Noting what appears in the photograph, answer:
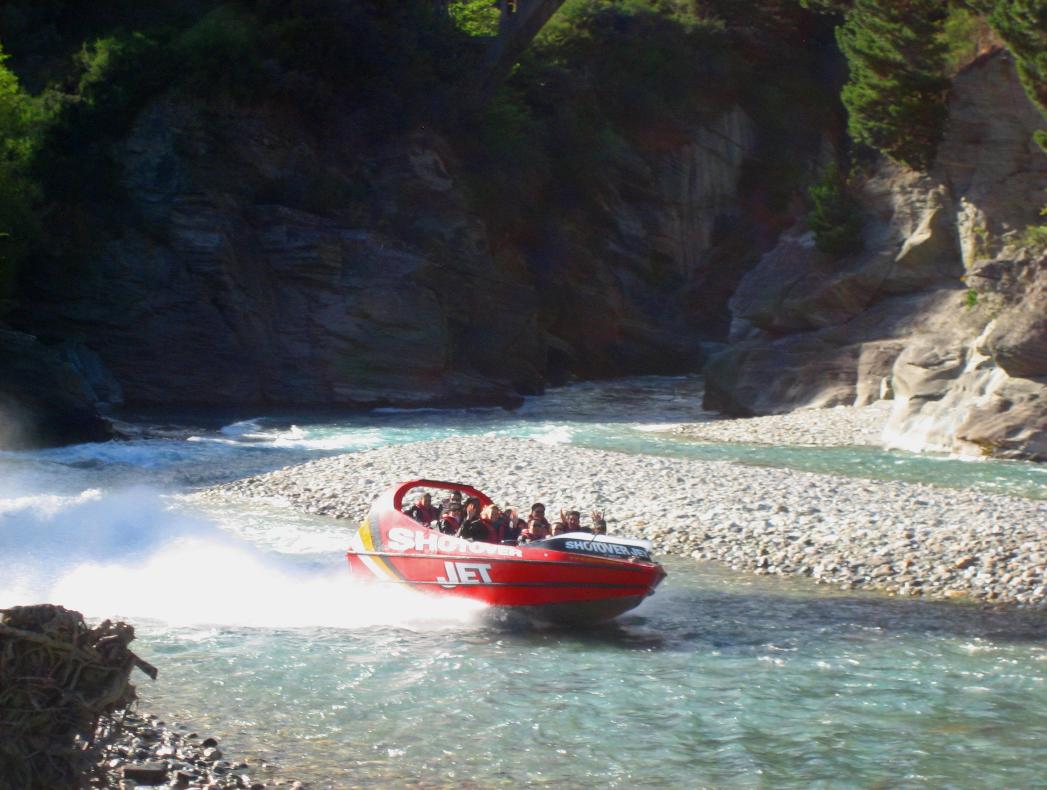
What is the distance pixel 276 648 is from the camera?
12117 mm

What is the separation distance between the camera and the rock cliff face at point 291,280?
36.8 meters

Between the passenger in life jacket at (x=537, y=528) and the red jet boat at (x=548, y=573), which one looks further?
the passenger in life jacket at (x=537, y=528)

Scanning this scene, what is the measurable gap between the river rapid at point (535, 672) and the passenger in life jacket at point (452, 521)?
2.70 feet

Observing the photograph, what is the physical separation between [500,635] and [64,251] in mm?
27108

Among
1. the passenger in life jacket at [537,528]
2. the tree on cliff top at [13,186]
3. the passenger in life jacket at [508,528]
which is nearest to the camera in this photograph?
the passenger in life jacket at [537,528]

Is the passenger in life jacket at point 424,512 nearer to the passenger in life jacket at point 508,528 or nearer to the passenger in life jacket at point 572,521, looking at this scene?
the passenger in life jacket at point 508,528

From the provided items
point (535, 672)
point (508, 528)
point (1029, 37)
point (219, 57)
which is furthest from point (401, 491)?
point (219, 57)

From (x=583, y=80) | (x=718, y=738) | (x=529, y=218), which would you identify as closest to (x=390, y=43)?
(x=529, y=218)

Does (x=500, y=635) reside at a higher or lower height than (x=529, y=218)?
lower

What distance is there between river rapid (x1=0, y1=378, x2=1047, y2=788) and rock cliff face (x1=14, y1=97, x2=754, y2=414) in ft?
58.8

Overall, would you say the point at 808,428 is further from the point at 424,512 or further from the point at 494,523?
the point at 494,523

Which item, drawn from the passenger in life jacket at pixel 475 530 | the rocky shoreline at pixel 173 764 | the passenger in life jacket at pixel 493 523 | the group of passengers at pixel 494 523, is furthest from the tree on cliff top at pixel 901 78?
the rocky shoreline at pixel 173 764

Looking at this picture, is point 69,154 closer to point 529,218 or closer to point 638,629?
point 529,218

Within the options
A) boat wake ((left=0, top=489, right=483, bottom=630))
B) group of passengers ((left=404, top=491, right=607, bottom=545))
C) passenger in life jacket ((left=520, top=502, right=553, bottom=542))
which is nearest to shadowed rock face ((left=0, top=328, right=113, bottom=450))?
boat wake ((left=0, top=489, right=483, bottom=630))
